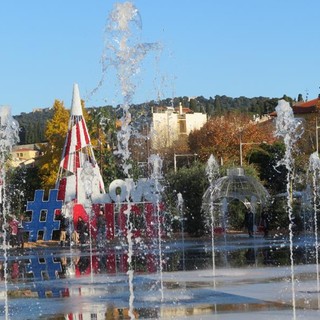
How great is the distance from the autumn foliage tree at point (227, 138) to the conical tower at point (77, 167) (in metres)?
31.4

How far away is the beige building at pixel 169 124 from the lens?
8994 centimetres

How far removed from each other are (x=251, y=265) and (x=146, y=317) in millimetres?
8767

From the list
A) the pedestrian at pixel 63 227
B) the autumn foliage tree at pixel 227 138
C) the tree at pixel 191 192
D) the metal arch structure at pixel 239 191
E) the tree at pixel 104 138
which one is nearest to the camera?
the pedestrian at pixel 63 227

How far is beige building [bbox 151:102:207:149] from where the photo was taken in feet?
295

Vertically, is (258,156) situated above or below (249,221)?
above

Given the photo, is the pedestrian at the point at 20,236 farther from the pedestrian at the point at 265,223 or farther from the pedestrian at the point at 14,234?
the pedestrian at the point at 265,223

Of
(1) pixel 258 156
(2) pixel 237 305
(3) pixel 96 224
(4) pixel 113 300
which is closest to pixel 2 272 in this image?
(4) pixel 113 300

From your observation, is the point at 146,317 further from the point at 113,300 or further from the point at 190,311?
the point at 113,300

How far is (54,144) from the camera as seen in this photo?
62.4 metres

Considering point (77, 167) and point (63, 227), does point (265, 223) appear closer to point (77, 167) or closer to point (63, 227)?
point (63, 227)

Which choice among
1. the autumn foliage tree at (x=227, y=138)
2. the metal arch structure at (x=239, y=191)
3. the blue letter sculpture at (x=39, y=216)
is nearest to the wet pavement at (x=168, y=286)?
the blue letter sculpture at (x=39, y=216)

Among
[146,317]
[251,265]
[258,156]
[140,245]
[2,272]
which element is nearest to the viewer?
[146,317]

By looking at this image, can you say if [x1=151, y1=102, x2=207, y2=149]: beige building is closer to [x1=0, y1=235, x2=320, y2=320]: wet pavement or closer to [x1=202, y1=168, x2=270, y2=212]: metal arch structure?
[x1=202, y1=168, x2=270, y2=212]: metal arch structure

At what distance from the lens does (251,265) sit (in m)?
20.4
